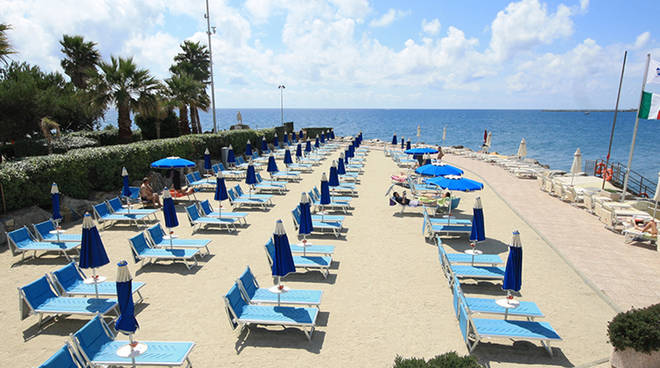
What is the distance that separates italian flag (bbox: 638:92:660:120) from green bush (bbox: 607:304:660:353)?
505 inches

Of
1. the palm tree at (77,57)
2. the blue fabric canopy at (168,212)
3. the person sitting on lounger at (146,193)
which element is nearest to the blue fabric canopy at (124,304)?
the blue fabric canopy at (168,212)

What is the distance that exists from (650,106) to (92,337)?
63.2 feet

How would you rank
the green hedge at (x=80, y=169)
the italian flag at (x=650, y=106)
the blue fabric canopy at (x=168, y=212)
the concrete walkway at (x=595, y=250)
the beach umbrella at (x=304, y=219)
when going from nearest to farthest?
the concrete walkway at (x=595, y=250), the beach umbrella at (x=304, y=219), the blue fabric canopy at (x=168, y=212), the green hedge at (x=80, y=169), the italian flag at (x=650, y=106)

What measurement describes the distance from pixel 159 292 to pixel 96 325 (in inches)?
101

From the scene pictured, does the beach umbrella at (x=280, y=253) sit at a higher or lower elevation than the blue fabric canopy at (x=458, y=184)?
lower

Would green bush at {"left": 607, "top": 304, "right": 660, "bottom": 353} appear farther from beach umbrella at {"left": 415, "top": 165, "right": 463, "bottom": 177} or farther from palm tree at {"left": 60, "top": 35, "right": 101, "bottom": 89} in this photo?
palm tree at {"left": 60, "top": 35, "right": 101, "bottom": 89}

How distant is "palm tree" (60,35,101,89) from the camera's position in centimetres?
3112

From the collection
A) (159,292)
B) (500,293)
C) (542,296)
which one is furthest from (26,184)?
(542,296)

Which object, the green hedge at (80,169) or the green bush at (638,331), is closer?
the green bush at (638,331)

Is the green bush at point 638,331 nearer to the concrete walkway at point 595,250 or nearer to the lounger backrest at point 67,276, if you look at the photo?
the concrete walkway at point 595,250

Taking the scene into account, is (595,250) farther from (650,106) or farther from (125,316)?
(125,316)

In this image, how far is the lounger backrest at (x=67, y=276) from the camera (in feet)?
24.5

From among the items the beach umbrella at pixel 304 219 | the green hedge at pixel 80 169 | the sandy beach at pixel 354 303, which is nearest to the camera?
the sandy beach at pixel 354 303

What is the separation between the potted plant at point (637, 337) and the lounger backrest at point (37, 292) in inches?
374
